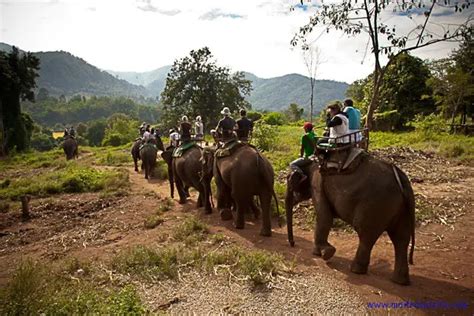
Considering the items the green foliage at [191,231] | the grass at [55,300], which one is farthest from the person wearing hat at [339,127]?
the grass at [55,300]

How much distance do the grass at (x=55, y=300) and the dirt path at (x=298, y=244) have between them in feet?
2.18

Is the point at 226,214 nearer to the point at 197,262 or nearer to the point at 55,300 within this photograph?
the point at 197,262

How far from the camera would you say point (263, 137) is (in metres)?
20.0

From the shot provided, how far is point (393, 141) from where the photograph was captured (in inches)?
873

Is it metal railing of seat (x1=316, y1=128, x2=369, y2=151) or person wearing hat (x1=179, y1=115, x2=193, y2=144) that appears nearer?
metal railing of seat (x1=316, y1=128, x2=369, y2=151)

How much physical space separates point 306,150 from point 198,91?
3177cm

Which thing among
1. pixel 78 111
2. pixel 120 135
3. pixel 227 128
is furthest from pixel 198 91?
pixel 78 111

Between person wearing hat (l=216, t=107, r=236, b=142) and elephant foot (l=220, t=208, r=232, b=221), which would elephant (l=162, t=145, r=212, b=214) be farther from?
person wearing hat (l=216, t=107, r=236, b=142)

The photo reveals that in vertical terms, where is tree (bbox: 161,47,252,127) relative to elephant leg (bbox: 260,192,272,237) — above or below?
above

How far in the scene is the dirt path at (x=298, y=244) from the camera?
4.96 m

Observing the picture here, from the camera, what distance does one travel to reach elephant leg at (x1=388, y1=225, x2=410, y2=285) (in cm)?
521

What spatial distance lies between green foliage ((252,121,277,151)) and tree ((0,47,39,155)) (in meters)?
23.6

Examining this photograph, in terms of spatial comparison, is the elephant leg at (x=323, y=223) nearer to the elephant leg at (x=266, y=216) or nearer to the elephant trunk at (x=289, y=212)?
the elephant trunk at (x=289, y=212)

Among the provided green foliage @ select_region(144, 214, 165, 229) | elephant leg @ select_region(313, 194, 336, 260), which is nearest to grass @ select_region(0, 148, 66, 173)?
green foliage @ select_region(144, 214, 165, 229)
